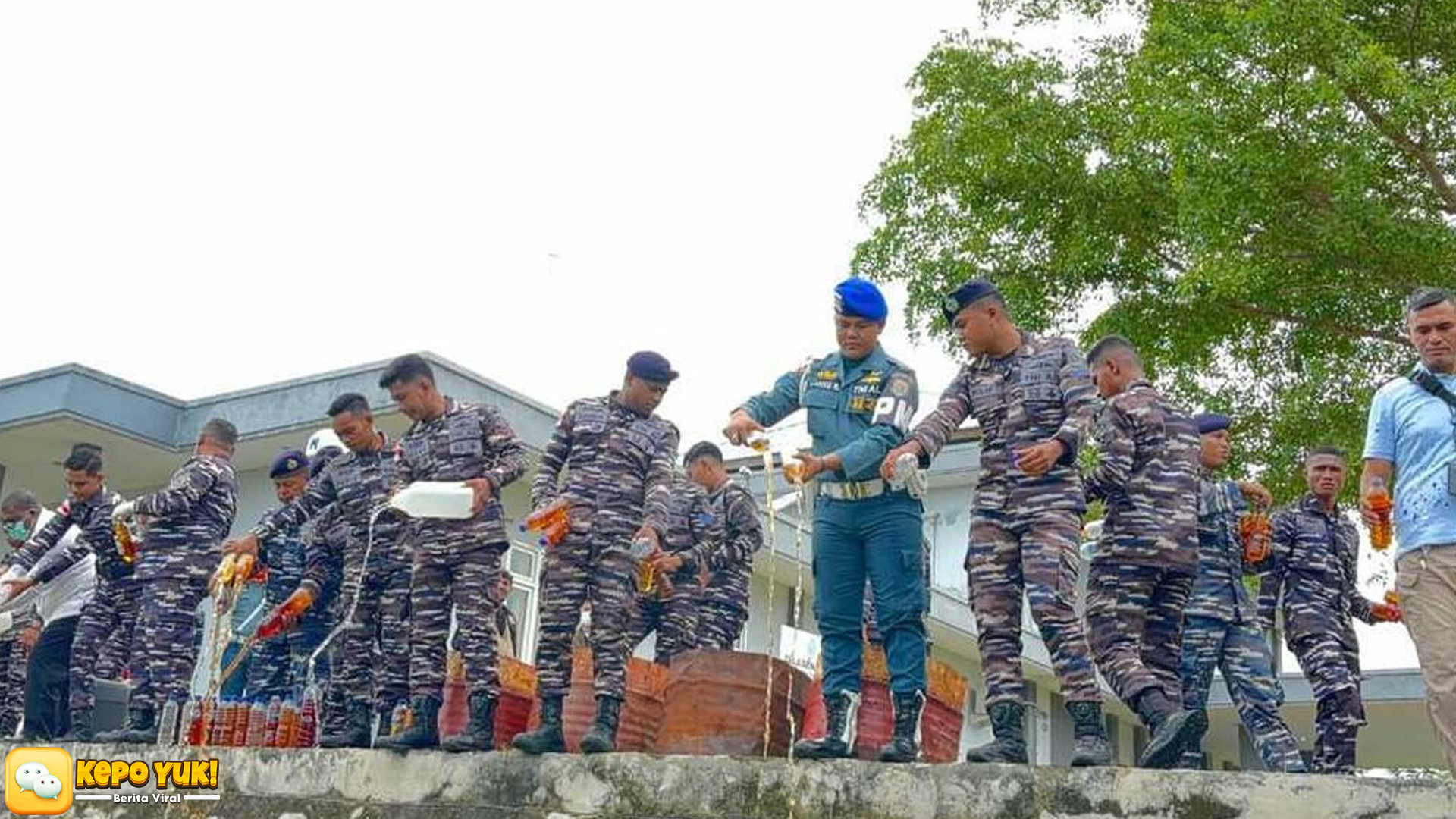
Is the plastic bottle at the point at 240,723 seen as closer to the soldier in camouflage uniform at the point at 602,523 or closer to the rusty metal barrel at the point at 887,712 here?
the soldier in camouflage uniform at the point at 602,523

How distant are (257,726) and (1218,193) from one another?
23.1ft

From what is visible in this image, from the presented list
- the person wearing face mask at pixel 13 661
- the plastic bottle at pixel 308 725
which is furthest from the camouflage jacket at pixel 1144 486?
the person wearing face mask at pixel 13 661

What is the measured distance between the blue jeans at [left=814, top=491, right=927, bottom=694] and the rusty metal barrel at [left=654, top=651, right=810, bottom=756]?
40 centimetres

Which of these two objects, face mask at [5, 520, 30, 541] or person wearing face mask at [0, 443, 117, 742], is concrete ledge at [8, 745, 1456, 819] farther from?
face mask at [5, 520, 30, 541]

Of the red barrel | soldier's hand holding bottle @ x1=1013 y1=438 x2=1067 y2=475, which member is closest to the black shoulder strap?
soldier's hand holding bottle @ x1=1013 y1=438 x2=1067 y2=475

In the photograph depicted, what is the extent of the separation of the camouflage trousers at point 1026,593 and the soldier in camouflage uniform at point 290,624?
414 cm

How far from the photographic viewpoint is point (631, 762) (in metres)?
5.35

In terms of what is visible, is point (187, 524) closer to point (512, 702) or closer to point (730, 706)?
point (512, 702)

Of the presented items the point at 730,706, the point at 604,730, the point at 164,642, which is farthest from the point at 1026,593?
the point at 164,642

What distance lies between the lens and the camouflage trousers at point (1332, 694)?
23.7 ft

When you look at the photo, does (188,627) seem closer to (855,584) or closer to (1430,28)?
(855,584)

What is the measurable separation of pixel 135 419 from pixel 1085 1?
1010 cm

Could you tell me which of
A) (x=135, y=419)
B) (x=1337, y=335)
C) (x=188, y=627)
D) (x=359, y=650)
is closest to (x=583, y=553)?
(x=359, y=650)

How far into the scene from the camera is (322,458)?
8.62 meters
